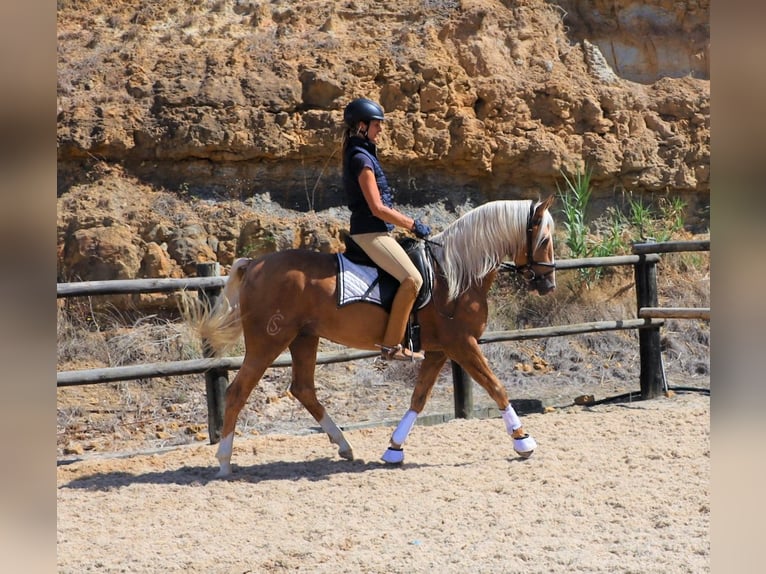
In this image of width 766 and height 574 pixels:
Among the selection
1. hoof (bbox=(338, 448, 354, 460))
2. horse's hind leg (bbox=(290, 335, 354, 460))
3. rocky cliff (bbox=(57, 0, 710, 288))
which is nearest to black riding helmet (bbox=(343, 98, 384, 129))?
horse's hind leg (bbox=(290, 335, 354, 460))

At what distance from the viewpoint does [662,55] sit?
580 inches

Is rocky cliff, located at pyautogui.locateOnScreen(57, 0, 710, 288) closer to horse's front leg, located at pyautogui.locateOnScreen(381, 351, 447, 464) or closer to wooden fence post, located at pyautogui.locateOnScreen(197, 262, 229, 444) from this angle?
wooden fence post, located at pyautogui.locateOnScreen(197, 262, 229, 444)

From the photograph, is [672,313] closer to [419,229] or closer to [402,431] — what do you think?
[402,431]

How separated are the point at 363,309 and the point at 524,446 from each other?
1565 mm

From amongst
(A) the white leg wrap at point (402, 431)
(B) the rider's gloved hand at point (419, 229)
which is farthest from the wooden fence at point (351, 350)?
(B) the rider's gloved hand at point (419, 229)

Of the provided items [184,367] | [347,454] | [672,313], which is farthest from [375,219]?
[672,313]

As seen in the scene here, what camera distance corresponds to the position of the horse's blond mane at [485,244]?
247 inches

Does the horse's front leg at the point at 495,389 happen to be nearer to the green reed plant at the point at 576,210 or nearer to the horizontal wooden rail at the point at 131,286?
the horizontal wooden rail at the point at 131,286

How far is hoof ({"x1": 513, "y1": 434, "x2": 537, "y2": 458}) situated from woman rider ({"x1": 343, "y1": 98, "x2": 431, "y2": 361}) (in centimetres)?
99

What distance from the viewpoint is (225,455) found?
19.7ft

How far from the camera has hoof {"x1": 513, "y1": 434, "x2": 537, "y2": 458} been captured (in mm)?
6230

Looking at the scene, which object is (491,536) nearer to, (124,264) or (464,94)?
(124,264)
